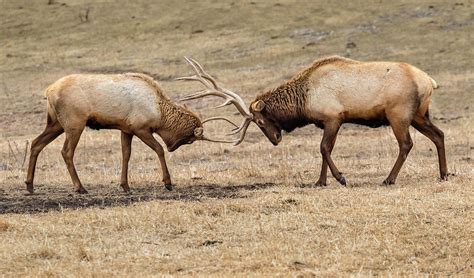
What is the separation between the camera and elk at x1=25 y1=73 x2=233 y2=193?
13.0 m

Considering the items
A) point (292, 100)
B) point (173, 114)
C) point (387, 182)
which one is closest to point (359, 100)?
point (292, 100)

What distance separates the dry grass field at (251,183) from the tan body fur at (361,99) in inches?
26.3

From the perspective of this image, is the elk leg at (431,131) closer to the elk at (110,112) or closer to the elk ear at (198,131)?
the elk ear at (198,131)

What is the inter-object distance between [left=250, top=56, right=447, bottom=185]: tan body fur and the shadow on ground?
1.22 m

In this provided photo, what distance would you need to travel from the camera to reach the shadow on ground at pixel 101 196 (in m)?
11.4

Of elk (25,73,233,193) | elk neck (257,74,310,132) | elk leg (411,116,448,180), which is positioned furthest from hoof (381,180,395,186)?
elk (25,73,233,193)

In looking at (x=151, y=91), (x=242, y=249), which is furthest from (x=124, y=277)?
(x=151, y=91)

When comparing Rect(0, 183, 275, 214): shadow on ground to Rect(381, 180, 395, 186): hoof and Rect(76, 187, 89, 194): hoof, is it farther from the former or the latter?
Rect(381, 180, 395, 186): hoof

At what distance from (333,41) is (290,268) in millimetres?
26816

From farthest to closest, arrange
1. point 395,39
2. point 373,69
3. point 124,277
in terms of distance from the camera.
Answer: point 395,39
point 373,69
point 124,277

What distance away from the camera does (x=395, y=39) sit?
3422 centimetres

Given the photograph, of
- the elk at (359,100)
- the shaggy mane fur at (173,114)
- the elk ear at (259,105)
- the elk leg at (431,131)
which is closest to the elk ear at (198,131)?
the shaggy mane fur at (173,114)

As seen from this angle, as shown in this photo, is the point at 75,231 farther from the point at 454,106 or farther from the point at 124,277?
the point at 454,106

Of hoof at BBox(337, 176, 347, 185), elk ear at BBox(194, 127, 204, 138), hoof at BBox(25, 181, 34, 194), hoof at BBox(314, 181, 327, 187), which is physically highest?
elk ear at BBox(194, 127, 204, 138)
